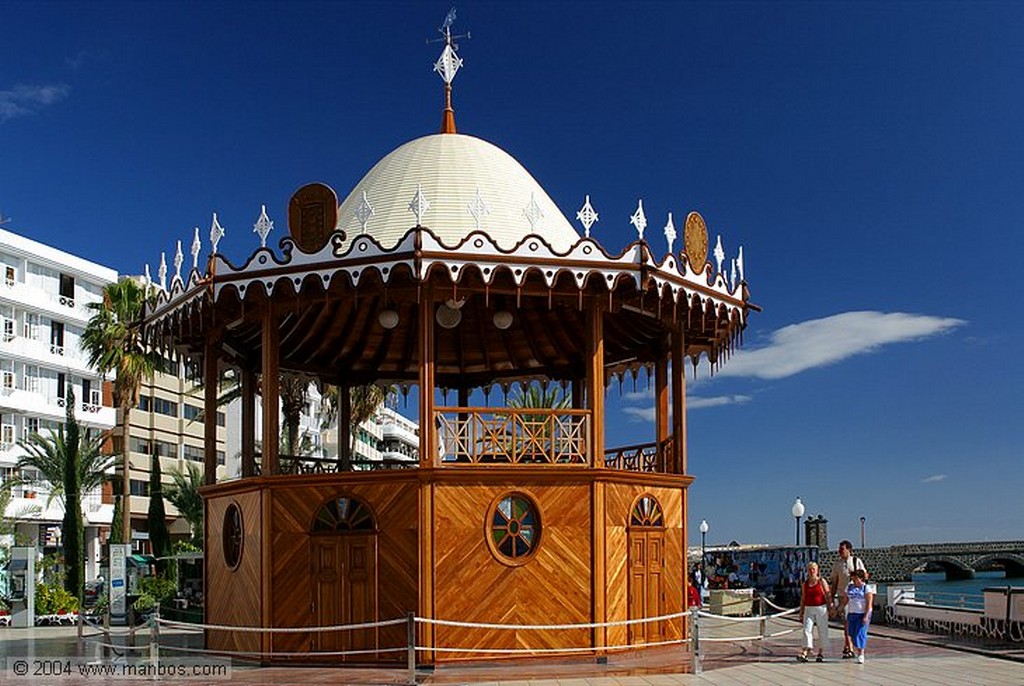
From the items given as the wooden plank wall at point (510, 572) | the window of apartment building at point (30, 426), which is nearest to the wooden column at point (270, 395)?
the wooden plank wall at point (510, 572)

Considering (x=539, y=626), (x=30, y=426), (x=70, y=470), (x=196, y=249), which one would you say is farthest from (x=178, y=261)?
(x=30, y=426)

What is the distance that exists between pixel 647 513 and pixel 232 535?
26.7ft

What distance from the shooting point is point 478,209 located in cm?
2106

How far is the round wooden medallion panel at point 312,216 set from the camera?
856 inches

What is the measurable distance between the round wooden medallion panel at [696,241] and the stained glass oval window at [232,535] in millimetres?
10042

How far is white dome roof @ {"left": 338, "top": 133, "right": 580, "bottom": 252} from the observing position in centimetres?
2311

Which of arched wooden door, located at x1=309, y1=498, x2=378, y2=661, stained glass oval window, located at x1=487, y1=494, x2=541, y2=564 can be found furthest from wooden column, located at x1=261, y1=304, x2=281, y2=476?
stained glass oval window, located at x1=487, y1=494, x2=541, y2=564

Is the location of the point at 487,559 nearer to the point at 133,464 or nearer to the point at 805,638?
the point at 805,638

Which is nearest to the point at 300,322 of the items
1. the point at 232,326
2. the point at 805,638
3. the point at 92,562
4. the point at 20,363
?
the point at 232,326

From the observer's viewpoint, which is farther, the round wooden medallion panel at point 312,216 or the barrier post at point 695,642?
the round wooden medallion panel at point 312,216

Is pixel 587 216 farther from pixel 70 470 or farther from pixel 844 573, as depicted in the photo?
pixel 70 470

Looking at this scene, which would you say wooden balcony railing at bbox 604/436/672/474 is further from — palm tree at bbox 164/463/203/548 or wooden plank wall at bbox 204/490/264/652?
palm tree at bbox 164/463/203/548

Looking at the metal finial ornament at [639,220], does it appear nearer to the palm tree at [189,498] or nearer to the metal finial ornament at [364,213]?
the metal finial ornament at [364,213]

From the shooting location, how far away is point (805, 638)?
70.2 feet
